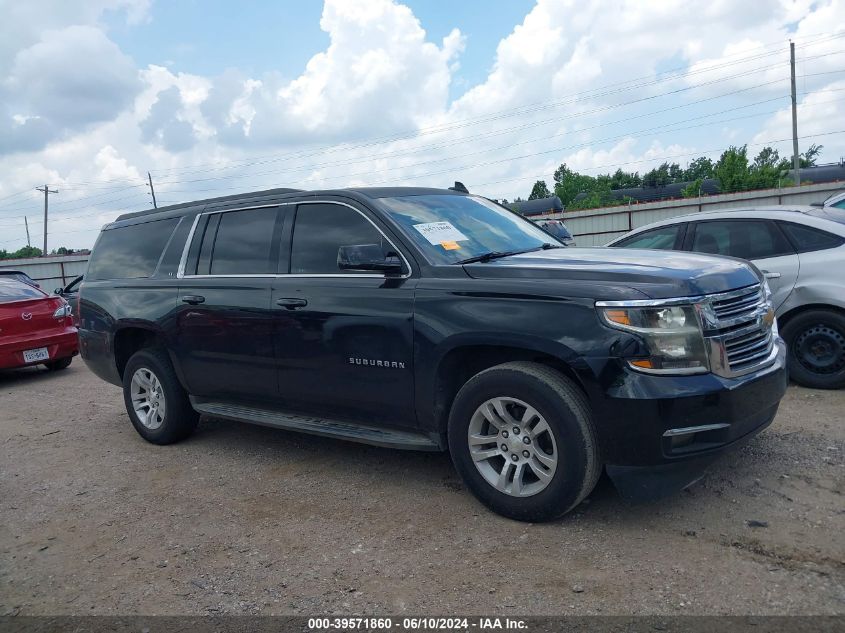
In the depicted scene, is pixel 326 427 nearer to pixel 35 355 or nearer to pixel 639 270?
pixel 639 270

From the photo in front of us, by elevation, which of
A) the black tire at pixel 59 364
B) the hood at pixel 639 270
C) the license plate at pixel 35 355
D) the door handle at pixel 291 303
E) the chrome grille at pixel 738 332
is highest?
the hood at pixel 639 270

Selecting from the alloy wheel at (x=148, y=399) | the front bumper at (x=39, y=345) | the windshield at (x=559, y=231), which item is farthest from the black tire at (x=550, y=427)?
the front bumper at (x=39, y=345)

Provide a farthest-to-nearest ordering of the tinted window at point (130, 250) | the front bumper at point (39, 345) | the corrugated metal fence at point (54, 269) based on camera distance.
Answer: the corrugated metal fence at point (54, 269)
the front bumper at point (39, 345)
the tinted window at point (130, 250)

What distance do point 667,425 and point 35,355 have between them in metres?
8.94

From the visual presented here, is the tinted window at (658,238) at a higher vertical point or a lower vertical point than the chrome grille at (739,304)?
higher

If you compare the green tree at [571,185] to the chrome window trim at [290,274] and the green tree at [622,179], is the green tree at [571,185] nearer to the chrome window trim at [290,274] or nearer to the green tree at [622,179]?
the green tree at [622,179]

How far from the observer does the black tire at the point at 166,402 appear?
5.58 meters

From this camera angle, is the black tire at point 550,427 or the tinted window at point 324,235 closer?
the black tire at point 550,427

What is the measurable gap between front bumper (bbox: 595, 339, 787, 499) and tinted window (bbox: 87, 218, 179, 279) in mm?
4005

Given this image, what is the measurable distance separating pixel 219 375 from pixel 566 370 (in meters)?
2.71

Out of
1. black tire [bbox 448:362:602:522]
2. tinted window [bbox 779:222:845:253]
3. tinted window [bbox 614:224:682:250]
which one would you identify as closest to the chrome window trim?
black tire [bbox 448:362:602:522]

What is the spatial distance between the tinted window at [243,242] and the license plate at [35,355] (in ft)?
18.0

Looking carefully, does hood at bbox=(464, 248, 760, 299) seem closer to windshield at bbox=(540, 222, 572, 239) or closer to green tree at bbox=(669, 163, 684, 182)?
windshield at bbox=(540, 222, 572, 239)

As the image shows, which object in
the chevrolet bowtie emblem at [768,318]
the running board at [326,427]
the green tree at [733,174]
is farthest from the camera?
the green tree at [733,174]
